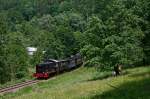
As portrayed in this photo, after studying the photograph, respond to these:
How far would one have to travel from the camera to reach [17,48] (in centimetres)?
8350

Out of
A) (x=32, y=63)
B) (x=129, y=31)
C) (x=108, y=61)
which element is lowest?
(x=32, y=63)

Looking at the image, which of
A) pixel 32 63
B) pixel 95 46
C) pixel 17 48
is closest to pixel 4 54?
pixel 17 48

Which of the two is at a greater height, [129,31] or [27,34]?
[129,31]

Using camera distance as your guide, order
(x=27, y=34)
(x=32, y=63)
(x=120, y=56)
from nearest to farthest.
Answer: (x=120, y=56), (x=32, y=63), (x=27, y=34)

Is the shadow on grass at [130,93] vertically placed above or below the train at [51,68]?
above

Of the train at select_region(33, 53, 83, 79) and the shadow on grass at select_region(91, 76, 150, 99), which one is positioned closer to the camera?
the shadow on grass at select_region(91, 76, 150, 99)

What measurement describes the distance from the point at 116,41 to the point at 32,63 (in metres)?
59.2


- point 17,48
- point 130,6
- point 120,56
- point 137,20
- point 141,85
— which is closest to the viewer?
point 141,85

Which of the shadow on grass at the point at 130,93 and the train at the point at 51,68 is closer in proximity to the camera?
the shadow on grass at the point at 130,93

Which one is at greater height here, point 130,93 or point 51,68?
point 130,93

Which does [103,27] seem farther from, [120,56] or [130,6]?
[130,6]

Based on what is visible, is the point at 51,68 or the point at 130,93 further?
the point at 51,68

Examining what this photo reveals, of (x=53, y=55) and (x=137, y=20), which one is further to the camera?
(x=53, y=55)

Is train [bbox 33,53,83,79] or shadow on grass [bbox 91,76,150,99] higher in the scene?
shadow on grass [bbox 91,76,150,99]
